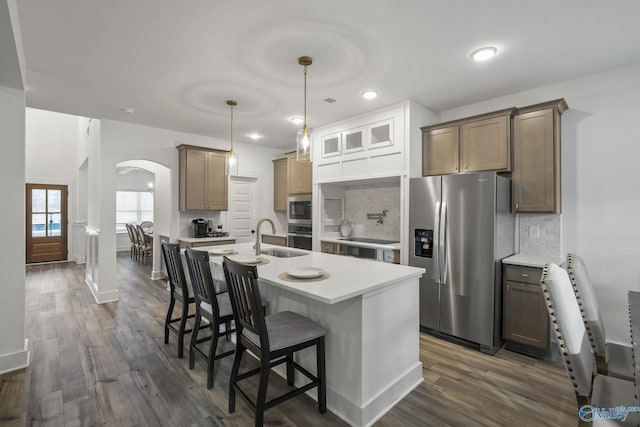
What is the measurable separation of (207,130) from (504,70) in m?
4.33

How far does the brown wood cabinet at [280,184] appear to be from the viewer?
6.13 m

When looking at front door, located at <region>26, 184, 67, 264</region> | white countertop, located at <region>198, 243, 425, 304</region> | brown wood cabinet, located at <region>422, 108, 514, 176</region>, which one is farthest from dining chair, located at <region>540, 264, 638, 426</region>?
front door, located at <region>26, 184, 67, 264</region>

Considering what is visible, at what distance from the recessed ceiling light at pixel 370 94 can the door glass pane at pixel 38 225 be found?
859cm

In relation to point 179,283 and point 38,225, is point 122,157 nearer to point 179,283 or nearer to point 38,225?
point 179,283

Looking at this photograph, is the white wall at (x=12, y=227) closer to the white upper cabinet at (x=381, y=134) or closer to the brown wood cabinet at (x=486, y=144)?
the white upper cabinet at (x=381, y=134)

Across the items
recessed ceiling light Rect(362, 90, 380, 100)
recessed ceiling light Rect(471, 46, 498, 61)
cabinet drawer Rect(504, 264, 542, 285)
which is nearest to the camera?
recessed ceiling light Rect(471, 46, 498, 61)

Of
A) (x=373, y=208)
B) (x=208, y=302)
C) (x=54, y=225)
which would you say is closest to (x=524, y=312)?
(x=373, y=208)

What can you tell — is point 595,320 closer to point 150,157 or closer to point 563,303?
point 563,303

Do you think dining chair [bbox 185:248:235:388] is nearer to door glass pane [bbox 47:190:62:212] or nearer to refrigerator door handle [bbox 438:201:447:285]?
refrigerator door handle [bbox 438:201:447:285]

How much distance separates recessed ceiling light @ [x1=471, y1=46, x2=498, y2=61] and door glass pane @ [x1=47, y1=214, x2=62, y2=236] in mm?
9679

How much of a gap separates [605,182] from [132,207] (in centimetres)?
1129

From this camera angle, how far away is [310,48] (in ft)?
8.25

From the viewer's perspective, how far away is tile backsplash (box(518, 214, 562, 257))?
3.18m

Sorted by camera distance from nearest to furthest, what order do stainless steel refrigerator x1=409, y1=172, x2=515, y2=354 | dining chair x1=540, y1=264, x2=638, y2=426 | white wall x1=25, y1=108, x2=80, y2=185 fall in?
1. dining chair x1=540, y1=264, x2=638, y2=426
2. stainless steel refrigerator x1=409, y1=172, x2=515, y2=354
3. white wall x1=25, y1=108, x2=80, y2=185
